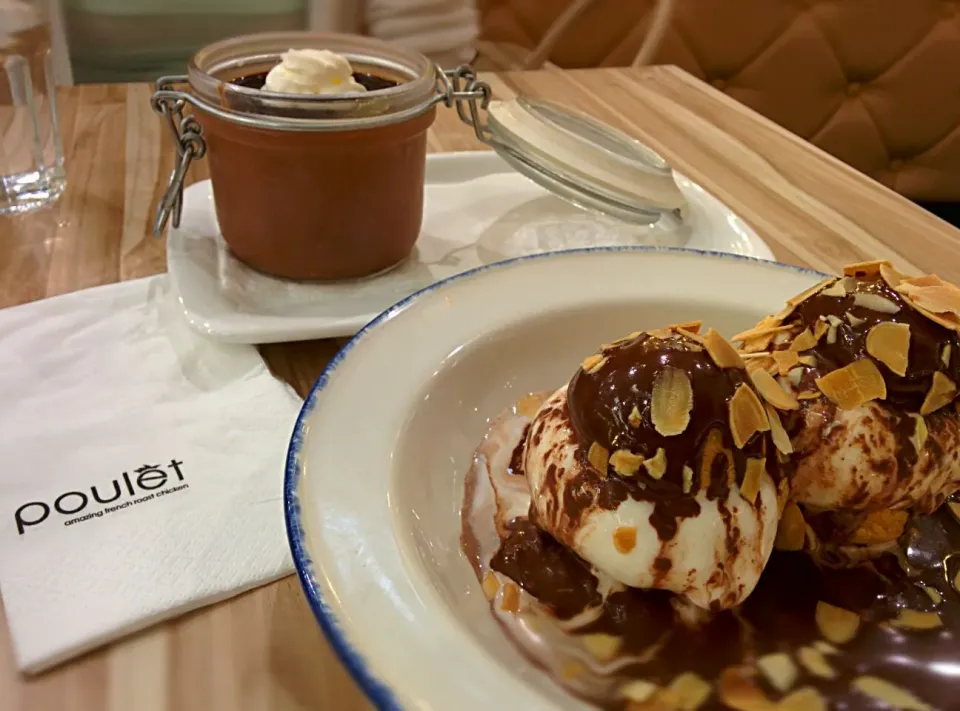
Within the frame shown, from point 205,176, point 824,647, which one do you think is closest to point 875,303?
point 824,647

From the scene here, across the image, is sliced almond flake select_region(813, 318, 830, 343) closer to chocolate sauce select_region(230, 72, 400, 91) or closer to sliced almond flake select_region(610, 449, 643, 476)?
sliced almond flake select_region(610, 449, 643, 476)

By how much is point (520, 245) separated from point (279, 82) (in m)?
0.33

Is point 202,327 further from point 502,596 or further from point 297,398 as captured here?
point 502,596

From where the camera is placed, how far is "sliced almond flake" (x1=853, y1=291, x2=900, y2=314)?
55 centimetres

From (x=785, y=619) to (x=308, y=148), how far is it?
56 centimetres

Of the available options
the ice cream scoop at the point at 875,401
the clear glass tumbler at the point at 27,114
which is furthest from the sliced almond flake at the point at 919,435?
the clear glass tumbler at the point at 27,114

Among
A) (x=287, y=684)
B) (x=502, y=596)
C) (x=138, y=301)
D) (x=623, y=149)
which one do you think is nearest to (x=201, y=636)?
(x=287, y=684)

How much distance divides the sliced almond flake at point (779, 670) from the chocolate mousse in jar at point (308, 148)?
0.53 metres

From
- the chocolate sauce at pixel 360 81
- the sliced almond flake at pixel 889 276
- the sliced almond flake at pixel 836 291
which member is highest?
the chocolate sauce at pixel 360 81

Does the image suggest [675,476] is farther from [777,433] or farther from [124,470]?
[124,470]

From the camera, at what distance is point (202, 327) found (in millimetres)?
736

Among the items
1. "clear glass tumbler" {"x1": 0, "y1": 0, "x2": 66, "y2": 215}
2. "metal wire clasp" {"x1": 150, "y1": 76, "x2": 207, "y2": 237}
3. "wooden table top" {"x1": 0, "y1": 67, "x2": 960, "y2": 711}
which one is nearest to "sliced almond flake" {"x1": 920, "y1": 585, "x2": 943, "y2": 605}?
"wooden table top" {"x1": 0, "y1": 67, "x2": 960, "y2": 711}

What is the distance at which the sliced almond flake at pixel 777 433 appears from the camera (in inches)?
19.6

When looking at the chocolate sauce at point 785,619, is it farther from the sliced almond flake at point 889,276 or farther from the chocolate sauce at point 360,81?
the chocolate sauce at point 360,81
